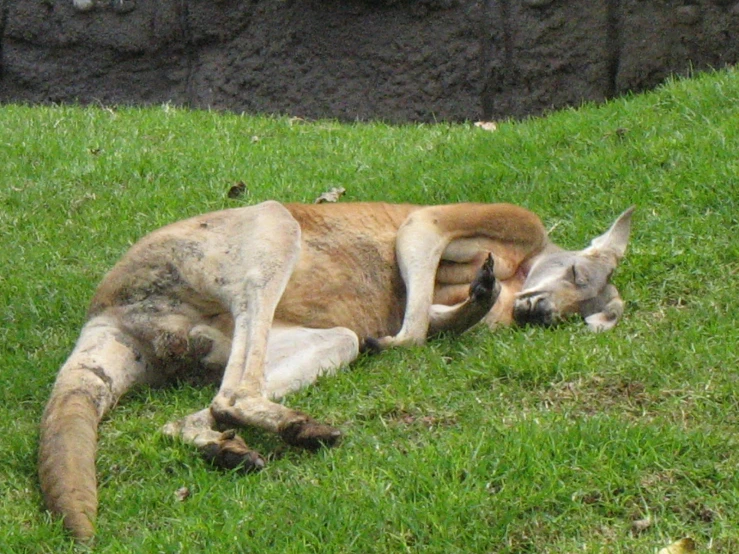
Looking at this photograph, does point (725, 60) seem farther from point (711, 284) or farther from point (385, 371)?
point (385, 371)

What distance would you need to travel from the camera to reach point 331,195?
8055 millimetres

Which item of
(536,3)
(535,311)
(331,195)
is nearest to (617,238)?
(535,311)

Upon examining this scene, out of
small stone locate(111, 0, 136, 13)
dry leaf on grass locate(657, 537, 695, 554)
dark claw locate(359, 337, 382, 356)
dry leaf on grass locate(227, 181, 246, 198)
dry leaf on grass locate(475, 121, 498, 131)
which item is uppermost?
small stone locate(111, 0, 136, 13)

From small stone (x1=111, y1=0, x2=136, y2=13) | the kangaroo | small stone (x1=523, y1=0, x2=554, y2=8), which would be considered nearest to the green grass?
the kangaroo

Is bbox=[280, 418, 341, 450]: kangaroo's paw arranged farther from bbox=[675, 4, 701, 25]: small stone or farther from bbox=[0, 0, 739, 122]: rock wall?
bbox=[675, 4, 701, 25]: small stone

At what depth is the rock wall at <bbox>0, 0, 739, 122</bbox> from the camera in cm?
1052

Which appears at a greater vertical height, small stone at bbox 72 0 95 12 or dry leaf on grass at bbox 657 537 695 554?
small stone at bbox 72 0 95 12

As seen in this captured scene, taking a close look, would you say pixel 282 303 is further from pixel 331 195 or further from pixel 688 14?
pixel 688 14

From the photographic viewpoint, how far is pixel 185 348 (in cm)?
552

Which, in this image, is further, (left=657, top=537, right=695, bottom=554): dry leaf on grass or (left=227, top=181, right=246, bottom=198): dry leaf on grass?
(left=227, top=181, right=246, bottom=198): dry leaf on grass

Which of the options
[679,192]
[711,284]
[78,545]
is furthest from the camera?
[679,192]

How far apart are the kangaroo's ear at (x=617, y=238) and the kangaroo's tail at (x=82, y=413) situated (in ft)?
8.31

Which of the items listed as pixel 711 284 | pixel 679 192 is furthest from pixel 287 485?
pixel 679 192

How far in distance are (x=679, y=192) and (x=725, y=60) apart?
143 inches
